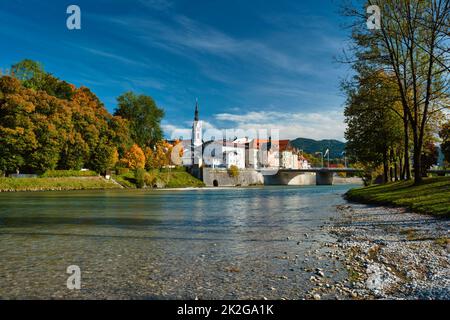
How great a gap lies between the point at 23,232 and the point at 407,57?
2859cm

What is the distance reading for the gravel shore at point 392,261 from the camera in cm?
774

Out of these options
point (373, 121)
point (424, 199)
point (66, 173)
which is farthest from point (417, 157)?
point (66, 173)

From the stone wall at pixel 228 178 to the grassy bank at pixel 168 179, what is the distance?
4.68 meters

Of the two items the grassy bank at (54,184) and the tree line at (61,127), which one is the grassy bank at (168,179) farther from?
the grassy bank at (54,184)

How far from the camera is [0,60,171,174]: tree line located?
215 feet

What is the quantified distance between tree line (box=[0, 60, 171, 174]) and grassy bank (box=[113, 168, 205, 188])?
2.96m

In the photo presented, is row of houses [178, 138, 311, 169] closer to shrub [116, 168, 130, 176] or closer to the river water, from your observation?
shrub [116, 168, 130, 176]

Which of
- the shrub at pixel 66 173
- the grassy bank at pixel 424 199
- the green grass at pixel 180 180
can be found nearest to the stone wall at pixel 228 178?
the green grass at pixel 180 180

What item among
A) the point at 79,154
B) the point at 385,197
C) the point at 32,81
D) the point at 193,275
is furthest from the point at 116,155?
the point at 193,275

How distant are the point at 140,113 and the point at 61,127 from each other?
40.0 m

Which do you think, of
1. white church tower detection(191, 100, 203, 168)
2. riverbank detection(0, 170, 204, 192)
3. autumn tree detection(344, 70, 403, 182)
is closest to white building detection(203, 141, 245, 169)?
white church tower detection(191, 100, 203, 168)

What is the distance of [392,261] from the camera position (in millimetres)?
10445

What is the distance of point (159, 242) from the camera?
14961 mm
